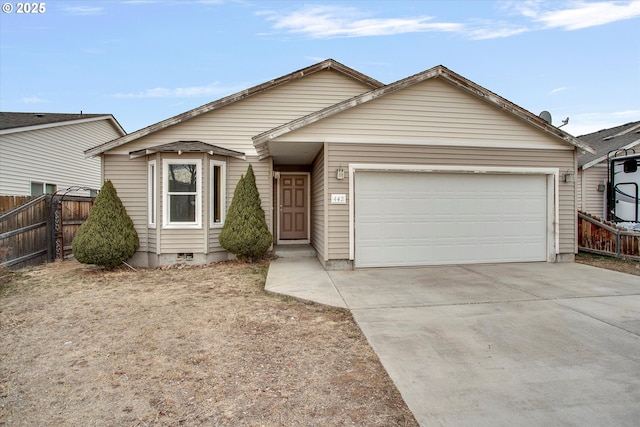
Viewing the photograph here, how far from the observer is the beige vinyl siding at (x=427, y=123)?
7.73 metres

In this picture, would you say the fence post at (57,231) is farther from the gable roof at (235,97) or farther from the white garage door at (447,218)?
the white garage door at (447,218)

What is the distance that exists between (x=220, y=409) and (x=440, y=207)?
6798 millimetres

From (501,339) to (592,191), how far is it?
12709mm

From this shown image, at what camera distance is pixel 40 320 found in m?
4.73

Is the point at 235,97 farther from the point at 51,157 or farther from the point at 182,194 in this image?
the point at 51,157

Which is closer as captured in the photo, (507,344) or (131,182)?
(507,344)

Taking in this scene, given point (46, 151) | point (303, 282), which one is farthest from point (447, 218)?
point (46, 151)

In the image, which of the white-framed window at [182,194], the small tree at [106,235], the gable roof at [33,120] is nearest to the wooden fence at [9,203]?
the small tree at [106,235]

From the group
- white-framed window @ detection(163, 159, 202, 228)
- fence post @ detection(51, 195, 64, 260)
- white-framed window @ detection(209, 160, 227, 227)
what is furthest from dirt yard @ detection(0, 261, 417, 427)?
fence post @ detection(51, 195, 64, 260)

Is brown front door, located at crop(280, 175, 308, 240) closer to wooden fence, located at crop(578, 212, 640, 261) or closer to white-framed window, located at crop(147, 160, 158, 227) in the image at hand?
white-framed window, located at crop(147, 160, 158, 227)

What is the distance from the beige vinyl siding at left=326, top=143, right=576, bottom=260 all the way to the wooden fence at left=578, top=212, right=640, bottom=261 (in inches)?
64.9

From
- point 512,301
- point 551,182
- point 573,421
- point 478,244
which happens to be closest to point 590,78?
point 551,182

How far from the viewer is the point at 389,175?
316 inches

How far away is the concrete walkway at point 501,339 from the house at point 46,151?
37.6ft
